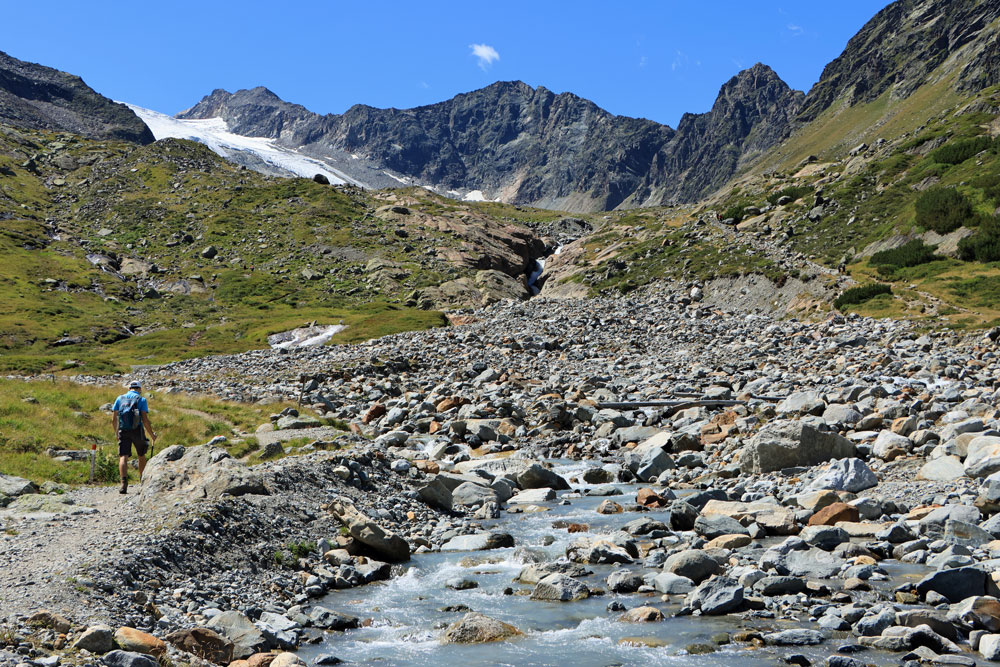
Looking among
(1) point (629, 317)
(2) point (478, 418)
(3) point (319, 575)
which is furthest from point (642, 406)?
(1) point (629, 317)

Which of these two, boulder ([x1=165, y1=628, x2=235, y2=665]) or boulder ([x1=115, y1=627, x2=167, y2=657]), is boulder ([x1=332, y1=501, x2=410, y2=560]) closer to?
boulder ([x1=165, y1=628, x2=235, y2=665])

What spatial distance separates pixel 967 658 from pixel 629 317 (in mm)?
55202

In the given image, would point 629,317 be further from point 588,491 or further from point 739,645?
point 739,645

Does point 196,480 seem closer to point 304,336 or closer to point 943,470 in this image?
point 943,470

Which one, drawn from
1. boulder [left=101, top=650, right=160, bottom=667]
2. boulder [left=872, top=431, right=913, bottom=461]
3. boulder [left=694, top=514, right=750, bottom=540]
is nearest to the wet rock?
boulder [left=694, top=514, right=750, bottom=540]

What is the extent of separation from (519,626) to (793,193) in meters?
86.8

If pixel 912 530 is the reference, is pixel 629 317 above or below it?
above

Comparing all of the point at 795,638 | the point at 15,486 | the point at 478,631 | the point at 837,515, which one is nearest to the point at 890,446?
the point at 837,515

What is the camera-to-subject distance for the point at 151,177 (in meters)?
166

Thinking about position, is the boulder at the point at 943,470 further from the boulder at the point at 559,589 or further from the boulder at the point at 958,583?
the boulder at the point at 559,589

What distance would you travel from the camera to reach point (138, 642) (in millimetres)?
10289

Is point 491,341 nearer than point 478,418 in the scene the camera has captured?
No

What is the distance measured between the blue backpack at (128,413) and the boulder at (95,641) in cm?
1041

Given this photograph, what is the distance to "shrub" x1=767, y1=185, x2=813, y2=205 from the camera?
86750 mm
